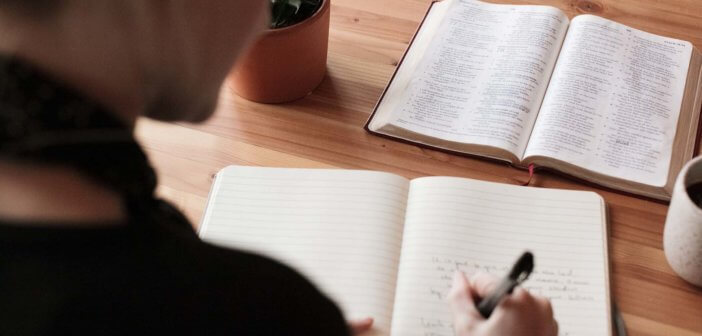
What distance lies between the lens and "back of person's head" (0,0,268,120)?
0.32m

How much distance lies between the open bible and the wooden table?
22 mm

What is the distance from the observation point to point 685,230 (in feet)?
1.99

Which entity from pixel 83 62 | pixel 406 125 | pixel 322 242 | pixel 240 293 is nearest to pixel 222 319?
pixel 240 293

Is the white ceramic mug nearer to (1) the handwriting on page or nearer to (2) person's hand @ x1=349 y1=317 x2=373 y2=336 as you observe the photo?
(1) the handwriting on page

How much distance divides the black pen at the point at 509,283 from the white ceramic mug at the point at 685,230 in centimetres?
15

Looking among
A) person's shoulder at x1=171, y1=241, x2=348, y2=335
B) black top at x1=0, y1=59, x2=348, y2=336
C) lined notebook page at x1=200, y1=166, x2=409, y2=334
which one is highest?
black top at x1=0, y1=59, x2=348, y2=336

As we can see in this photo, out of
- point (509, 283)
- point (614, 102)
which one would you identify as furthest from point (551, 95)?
point (509, 283)

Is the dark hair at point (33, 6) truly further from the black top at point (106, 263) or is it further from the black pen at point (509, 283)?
the black pen at point (509, 283)

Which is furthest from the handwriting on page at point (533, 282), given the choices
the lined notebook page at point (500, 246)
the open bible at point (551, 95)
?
the open bible at point (551, 95)

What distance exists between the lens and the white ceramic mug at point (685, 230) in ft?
1.94

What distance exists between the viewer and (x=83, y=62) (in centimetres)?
34

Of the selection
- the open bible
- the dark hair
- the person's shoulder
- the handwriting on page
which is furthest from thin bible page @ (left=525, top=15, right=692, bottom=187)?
the dark hair

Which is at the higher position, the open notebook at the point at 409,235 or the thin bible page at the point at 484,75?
the thin bible page at the point at 484,75

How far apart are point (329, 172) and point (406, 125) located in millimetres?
114
